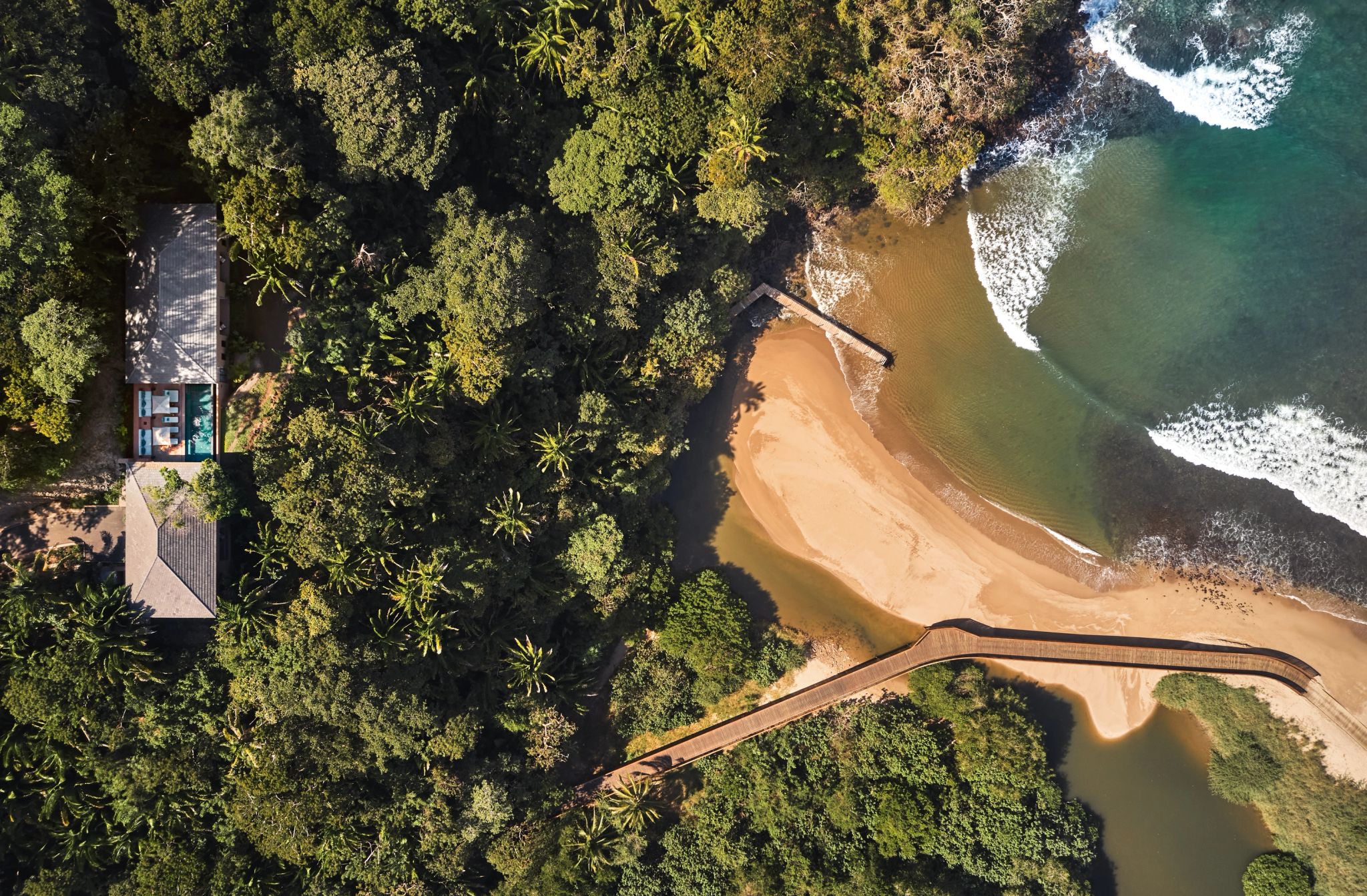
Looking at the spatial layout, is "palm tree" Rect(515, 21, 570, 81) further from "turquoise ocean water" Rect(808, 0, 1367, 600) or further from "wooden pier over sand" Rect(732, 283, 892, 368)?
"turquoise ocean water" Rect(808, 0, 1367, 600)

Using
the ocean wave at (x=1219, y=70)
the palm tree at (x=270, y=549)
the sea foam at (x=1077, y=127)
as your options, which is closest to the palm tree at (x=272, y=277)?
the palm tree at (x=270, y=549)

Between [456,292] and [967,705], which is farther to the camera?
[967,705]

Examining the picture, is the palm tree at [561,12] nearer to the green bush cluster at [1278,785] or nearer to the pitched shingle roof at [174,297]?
the pitched shingle roof at [174,297]

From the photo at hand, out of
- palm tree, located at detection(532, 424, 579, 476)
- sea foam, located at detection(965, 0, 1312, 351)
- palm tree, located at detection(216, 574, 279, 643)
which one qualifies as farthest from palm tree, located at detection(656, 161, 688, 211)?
palm tree, located at detection(216, 574, 279, 643)

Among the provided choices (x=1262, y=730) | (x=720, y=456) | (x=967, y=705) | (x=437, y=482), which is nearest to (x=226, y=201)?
(x=437, y=482)

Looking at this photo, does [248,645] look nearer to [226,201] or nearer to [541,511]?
[541,511]

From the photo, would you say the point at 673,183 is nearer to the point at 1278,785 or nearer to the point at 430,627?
the point at 430,627

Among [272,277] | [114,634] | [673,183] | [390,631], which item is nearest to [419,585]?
[390,631]
